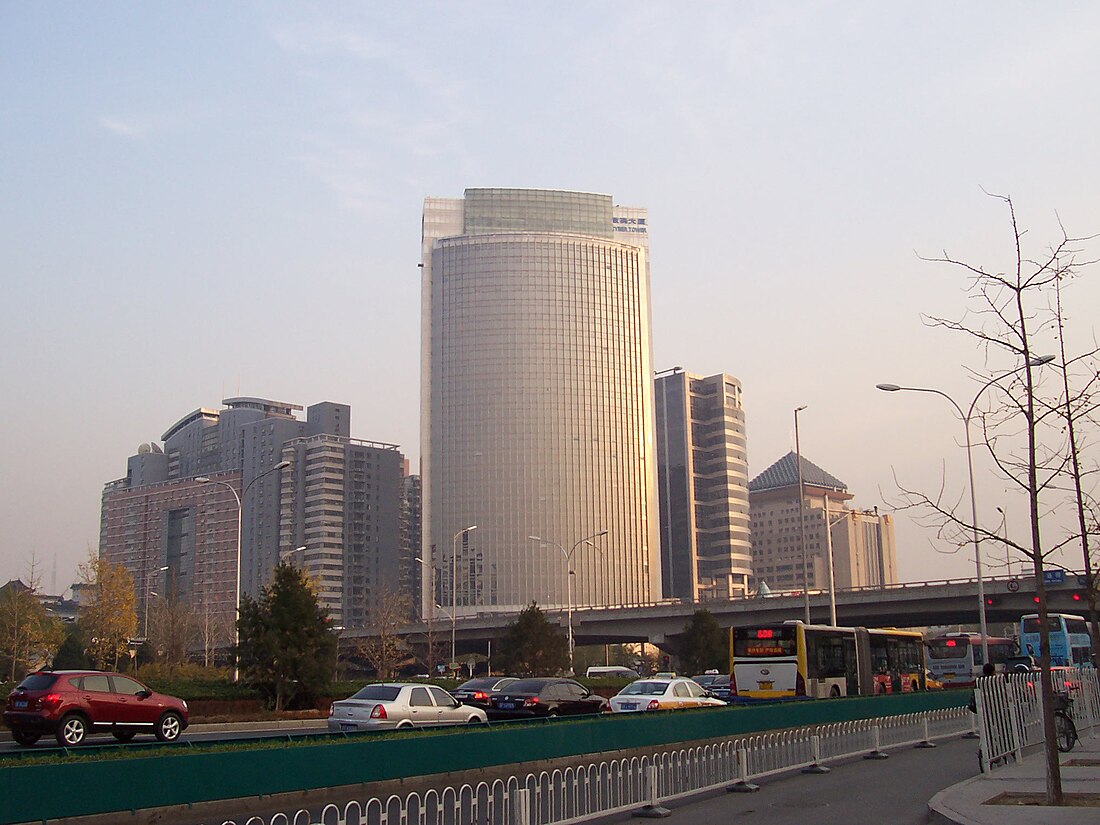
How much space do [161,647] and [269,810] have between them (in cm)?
6905

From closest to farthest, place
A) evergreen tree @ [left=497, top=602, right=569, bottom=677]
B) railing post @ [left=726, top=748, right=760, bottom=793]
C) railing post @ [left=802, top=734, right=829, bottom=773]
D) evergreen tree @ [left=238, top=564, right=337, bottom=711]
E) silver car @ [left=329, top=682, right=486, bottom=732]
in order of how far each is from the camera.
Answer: railing post @ [left=726, top=748, right=760, bottom=793]
railing post @ [left=802, top=734, right=829, bottom=773]
silver car @ [left=329, top=682, right=486, bottom=732]
evergreen tree @ [left=238, top=564, right=337, bottom=711]
evergreen tree @ [left=497, top=602, right=569, bottom=677]

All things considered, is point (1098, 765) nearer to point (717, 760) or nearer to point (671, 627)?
point (717, 760)

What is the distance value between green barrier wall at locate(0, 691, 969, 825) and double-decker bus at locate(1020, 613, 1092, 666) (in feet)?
119

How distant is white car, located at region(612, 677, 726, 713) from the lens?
3070cm

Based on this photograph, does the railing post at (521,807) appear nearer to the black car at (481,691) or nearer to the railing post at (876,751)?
the railing post at (876,751)

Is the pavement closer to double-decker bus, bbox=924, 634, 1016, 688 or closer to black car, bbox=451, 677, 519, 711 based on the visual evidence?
black car, bbox=451, 677, 519, 711

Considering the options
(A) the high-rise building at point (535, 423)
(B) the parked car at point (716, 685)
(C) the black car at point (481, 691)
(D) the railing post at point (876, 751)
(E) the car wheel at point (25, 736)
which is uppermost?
(A) the high-rise building at point (535, 423)

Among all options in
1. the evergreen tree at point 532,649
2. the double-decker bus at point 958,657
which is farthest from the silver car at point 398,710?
the double-decker bus at point 958,657

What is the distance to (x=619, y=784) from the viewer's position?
604 inches

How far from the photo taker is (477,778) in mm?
13406

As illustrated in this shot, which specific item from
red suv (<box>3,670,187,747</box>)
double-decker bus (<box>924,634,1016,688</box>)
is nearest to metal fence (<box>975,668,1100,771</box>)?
red suv (<box>3,670,187,747</box>)

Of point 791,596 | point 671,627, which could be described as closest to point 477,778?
point 791,596

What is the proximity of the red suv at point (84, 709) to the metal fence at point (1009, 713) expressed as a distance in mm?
17614

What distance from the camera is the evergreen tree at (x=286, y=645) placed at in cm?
3747
